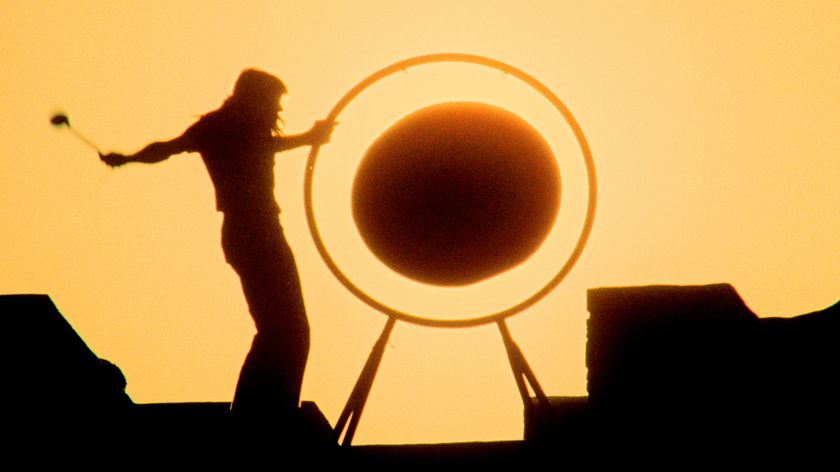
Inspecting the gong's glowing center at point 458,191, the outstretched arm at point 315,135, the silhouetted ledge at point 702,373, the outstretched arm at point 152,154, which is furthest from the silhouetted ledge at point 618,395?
the outstretched arm at point 315,135

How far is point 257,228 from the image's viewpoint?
277 cm

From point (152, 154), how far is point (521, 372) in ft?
5.05

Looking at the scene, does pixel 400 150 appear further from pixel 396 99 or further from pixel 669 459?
pixel 669 459

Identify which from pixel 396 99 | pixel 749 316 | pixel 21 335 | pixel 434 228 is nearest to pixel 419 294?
pixel 434 228

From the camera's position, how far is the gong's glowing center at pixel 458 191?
2.56 meters

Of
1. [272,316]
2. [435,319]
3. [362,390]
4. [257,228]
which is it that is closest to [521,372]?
[435,319]

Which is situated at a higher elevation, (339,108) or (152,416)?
(339,108)

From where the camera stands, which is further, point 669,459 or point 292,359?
point 292,359

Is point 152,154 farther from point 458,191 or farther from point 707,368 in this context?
point 707,368

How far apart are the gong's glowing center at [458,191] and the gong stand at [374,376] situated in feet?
0.82

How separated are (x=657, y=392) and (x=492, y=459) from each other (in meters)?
0.62

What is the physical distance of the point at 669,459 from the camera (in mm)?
2107

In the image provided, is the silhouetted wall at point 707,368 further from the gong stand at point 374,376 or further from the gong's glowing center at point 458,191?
the gong's glowing center at point 458,191

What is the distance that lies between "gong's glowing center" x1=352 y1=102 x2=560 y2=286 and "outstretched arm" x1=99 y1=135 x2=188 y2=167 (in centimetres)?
74
